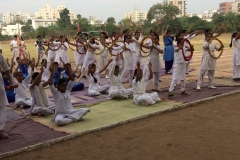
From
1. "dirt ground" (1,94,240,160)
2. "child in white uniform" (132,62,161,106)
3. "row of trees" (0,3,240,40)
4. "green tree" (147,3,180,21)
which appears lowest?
A: "dirt ground" (1,94,240,160)

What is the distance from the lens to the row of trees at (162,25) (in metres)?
41.3

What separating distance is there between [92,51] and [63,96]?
16.7 ft

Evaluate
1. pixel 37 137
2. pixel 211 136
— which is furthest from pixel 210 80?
pixel 37 137

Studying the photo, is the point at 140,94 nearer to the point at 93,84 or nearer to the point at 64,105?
the point at 93,84

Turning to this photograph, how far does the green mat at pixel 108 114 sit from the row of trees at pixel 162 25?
942 inches

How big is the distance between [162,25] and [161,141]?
34308 millimetres

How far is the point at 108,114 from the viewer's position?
667 cm

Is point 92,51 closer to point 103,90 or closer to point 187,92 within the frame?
point 103,90

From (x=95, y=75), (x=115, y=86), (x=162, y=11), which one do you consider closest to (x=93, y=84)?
(x=95, y=75)

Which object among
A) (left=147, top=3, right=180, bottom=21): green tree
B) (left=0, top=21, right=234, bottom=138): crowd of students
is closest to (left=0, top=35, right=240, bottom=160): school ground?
(left=0, top=21, right=234, bottom=138): crowd of students

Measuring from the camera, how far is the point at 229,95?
8164 mm

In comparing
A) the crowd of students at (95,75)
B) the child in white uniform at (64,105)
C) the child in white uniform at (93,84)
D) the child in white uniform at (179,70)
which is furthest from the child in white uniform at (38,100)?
the child in white uniform at (179,70)

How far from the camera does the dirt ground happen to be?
4.44 meters

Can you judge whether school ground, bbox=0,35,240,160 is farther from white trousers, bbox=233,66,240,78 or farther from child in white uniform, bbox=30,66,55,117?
white trousers, bbox=233,66,240,78
